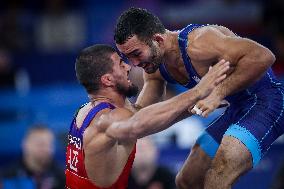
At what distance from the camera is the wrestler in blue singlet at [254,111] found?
7023 mm

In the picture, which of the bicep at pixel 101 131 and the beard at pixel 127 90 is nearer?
the bicep at pixel 101 131

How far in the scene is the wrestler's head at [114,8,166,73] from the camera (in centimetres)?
707

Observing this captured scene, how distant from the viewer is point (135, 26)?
23.2ft

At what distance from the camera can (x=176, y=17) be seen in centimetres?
1471

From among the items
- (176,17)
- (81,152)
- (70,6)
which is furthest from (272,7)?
(81,152)

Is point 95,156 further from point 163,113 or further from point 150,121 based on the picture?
point 163,113

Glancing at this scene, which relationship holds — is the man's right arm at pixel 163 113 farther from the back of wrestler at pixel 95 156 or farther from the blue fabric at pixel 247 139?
the blue fabric at pixel 247 139

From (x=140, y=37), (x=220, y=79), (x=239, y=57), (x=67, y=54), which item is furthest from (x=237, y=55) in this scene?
(x=67, y=54)

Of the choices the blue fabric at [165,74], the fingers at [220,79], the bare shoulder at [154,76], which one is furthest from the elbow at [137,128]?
the bare shoulder at [154,76]

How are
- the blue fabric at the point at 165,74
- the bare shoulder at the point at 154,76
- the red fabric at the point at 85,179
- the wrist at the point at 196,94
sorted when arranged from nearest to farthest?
the wrist at the point at 196,94 < the red fabric at the point at 85,179 < the blue fabric at the point at 165,74 < the bare shoulder at the point at 154,76

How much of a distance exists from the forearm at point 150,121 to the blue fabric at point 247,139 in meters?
0.61

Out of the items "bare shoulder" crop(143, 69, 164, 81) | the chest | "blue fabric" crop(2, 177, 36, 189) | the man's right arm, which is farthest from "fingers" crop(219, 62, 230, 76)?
"blue fabric" crop(2, 177, 36, 189)

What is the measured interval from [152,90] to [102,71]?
1.07 meters

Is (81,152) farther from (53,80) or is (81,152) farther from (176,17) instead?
(176,17)
